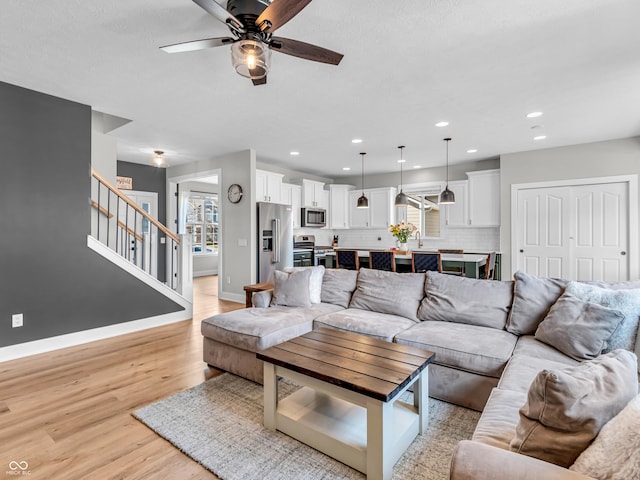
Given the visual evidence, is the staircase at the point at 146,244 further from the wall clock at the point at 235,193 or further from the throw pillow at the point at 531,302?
the throw pillow at the point at 531,302

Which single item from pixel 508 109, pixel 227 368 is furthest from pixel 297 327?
pixel 508 109

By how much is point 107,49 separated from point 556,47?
3.43 metres

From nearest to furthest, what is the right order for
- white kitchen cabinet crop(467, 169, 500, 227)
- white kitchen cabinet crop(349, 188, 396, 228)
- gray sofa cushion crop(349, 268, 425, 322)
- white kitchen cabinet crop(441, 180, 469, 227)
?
gray sofa cushion crop(349, 268, 425, 322) < white kitchen cabinet crop(467, 169, 500, 227) < white kitchen cabinet crop(441, 180, 469, 227) < white kitchen cabinet crop(349, 188, 396, 228)

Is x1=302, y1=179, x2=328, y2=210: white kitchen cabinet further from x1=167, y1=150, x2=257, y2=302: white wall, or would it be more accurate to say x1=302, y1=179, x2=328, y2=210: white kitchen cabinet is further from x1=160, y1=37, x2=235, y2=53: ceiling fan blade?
x1=160, y1=37, x2=235, y2=53: ceiling fan blade

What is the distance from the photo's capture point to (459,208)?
21.6 ft

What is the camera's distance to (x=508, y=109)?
376cm

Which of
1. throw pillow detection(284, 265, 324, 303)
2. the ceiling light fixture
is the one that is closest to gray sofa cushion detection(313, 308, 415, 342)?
throw pillow detection(284, 265, 324, 303)

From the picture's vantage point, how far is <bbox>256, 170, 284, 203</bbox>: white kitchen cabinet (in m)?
6.09

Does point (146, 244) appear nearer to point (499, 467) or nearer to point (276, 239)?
point (276, 239)

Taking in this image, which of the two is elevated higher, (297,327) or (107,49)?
(107,49)

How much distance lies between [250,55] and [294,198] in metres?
5.03

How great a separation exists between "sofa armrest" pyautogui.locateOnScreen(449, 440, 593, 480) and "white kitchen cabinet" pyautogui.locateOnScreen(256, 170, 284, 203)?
5451 millimetres

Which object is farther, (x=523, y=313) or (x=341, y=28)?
(x=523, y=313)

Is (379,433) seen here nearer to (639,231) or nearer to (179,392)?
(179,392)
